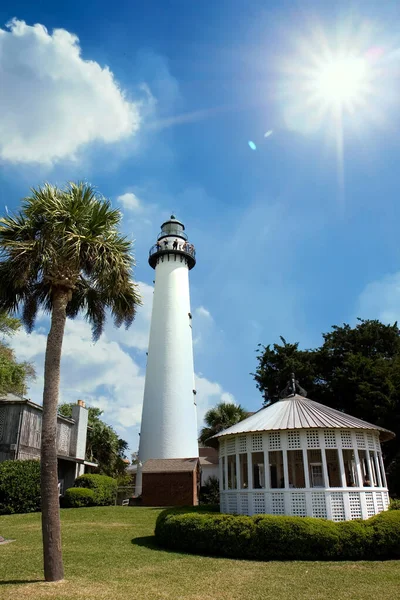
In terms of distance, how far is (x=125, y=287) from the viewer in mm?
12516

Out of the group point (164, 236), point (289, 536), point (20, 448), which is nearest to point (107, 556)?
point (289, 536)

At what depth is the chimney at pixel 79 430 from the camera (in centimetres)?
3231

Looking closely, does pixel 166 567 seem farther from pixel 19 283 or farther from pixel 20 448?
pixel 20 448

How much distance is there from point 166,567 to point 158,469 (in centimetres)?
1795

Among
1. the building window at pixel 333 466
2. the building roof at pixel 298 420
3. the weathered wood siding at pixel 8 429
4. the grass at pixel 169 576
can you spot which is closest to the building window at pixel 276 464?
the building window at pixel 333 466

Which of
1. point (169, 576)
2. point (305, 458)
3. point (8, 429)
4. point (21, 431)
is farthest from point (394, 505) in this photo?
point (8, 429)

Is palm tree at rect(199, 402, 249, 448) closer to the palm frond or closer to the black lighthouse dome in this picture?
the black lighthouse dome

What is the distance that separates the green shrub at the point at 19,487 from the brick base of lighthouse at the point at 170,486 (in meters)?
7.48

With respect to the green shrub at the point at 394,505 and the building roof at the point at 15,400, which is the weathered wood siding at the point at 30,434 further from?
the green shrub at the point at 394,505

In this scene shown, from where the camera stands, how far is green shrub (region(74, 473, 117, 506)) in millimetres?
27062

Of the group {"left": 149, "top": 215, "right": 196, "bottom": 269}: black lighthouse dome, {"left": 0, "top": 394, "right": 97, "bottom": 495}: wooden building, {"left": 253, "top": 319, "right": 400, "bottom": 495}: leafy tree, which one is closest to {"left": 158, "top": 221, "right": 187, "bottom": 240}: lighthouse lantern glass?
{"left": 149, "top": 215, "right": 196, "bottom": 269}: black lighthouse dome

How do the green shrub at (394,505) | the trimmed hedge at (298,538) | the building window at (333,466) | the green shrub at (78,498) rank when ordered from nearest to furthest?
the trimmed hedge at (298,538), the green shrub at (394,505), the building window at (333,466), the green shrub at (78,498)

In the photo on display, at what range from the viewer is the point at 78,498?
25.6 meters

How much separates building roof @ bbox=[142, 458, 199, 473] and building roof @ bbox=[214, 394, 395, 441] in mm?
12052
